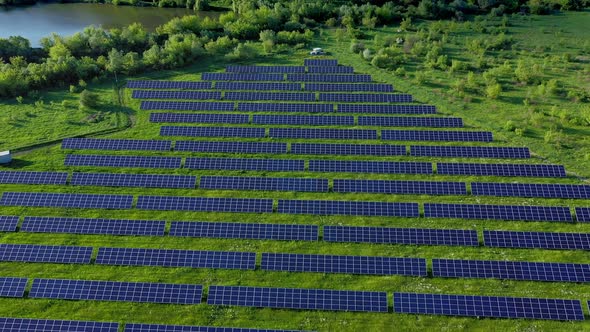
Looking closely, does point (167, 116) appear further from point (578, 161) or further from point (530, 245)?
point (578, 161)

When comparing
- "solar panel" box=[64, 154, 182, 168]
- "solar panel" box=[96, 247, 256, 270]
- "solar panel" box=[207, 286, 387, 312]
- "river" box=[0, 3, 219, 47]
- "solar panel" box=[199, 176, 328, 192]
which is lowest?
"solar panel" box=[207, 286, 387, 312]

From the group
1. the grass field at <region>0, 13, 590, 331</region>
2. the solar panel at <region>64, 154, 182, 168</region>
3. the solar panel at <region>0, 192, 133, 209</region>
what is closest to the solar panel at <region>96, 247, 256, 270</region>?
the grass field at <region>0, 13, 590, 331</region>

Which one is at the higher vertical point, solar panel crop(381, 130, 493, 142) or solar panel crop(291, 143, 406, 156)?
solar panel crop(381, 130, 493, 142)

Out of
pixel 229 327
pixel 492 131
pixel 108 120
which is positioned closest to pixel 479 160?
pixel 492 131

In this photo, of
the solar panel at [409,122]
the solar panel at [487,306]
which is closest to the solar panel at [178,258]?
the solar panel at [487,306]

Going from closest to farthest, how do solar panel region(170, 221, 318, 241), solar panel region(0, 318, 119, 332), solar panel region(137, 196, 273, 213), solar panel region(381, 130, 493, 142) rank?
solar panel region(0, 318, 119, 332), solar panel region(170, 221, 318, 241), solar panel region(137, 196, 273, 213), solar panel region(381, 130, 493, 142)

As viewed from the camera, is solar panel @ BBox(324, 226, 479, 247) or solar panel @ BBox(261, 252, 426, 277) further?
solar panel @ BBox(324, 226, 479, 247)

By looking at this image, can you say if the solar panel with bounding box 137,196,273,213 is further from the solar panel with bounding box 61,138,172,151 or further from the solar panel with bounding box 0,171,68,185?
the solar panel with bounding box 0,171,68,185
